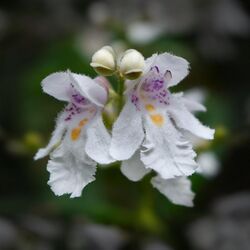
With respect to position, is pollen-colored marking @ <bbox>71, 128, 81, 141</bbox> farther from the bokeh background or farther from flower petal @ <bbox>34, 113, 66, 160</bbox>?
the bokeh background

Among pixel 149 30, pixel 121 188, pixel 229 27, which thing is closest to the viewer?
pixel 121 188

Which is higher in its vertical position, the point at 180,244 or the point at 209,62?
the point at 209,62

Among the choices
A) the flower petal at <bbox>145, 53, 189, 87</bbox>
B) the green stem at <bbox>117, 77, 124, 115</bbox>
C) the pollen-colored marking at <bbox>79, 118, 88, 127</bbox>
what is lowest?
the pollen-colored marking at <bbox>79, 118, 88, 127</bbox>

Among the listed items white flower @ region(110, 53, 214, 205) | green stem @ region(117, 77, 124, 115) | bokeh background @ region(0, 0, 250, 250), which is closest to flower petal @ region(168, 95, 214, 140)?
white flower @ region(110, 53, 214, 205)

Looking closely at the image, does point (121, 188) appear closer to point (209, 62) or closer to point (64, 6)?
point (209, 62)

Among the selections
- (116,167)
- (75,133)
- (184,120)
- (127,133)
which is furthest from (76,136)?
(116,167)

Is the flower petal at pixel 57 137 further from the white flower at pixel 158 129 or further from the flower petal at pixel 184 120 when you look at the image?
the flower petal at pixel 184 120

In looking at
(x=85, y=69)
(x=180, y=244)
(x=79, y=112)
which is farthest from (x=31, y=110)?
(x=79, y=112)
